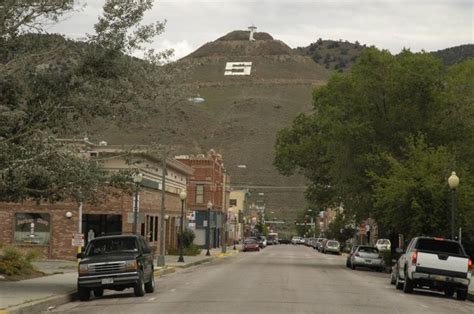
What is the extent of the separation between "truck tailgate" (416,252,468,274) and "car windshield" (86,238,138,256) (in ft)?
31.1

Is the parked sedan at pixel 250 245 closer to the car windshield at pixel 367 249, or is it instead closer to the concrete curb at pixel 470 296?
the car windshield at pixel 367 249

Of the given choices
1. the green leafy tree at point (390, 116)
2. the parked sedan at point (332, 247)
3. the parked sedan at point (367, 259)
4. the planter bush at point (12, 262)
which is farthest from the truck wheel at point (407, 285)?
the parked sedan at point (332, 247)

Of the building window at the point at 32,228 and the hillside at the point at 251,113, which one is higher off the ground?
the hillside at the point at 251,113

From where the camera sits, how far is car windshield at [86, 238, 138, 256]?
82.8 ft

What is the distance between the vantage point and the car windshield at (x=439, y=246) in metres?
29.1

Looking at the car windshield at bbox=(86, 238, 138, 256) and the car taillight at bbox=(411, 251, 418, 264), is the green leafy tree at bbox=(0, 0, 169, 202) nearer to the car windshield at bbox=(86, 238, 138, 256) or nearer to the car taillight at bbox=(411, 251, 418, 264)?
the car windshield at bbox=(86, 238, 138, 256)

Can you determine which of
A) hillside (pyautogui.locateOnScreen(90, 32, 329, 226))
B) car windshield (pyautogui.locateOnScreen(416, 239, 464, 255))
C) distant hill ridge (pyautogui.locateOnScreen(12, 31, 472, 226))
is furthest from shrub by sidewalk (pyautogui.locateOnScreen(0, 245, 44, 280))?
distant hill ridge (pyautogui.locateOnScreen(12, 31, 472, 226))

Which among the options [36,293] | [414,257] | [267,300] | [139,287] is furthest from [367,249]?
[36,293]

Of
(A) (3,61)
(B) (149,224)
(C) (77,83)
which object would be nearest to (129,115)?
(C) (77,83)

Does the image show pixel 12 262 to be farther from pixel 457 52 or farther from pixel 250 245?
pixel 457 52

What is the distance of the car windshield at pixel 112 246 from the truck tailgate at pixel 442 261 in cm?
947

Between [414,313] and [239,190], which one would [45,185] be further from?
[239,190]

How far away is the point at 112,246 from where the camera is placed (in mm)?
25453

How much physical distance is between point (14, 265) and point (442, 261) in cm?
1501
